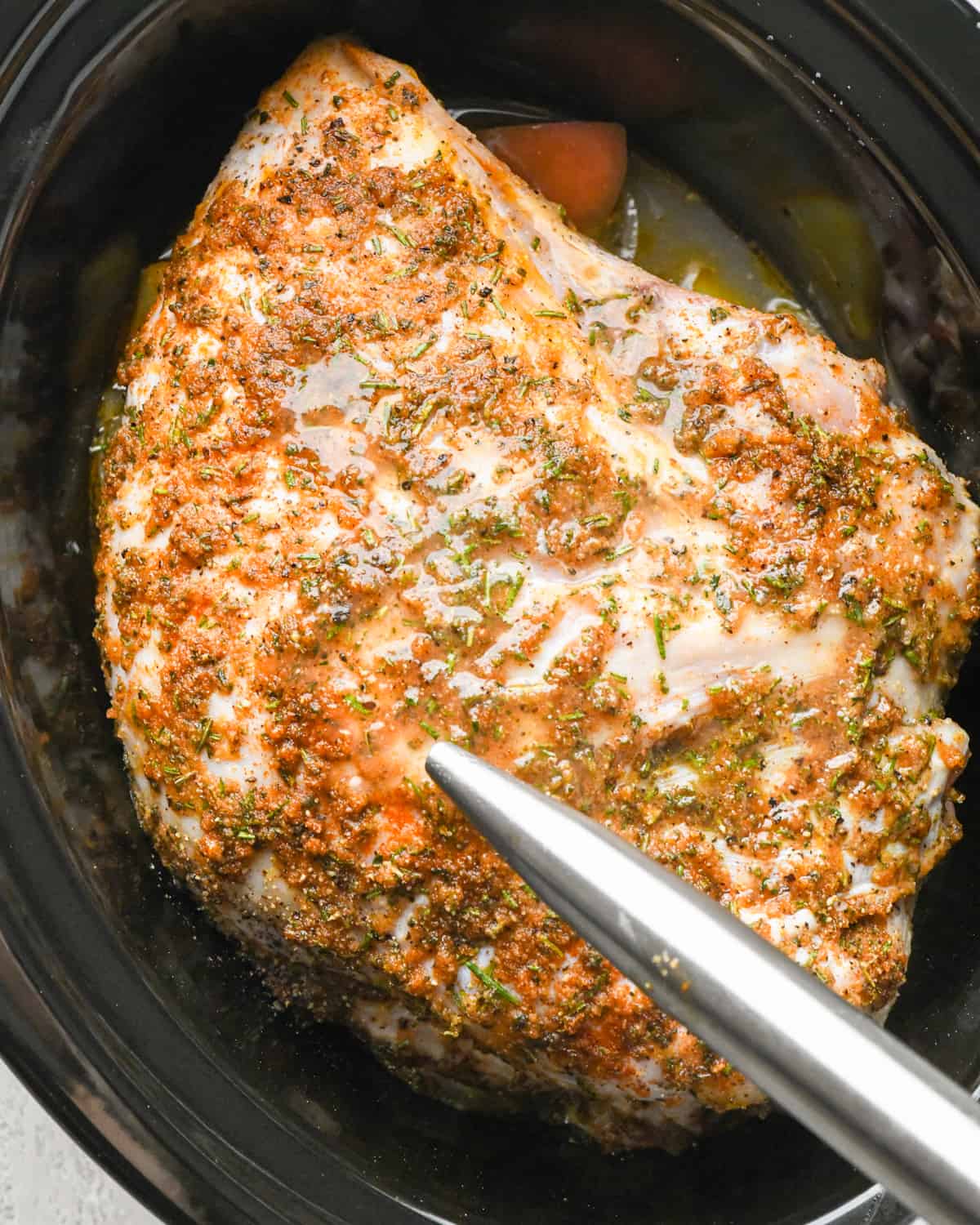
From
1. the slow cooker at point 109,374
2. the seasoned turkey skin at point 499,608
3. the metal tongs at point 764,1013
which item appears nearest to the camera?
the metal tongs at point 764,1013

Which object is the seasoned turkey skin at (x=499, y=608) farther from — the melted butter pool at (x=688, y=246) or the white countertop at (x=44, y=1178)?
the white countertop at (x=44, y=1178)

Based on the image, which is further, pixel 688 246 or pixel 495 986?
pixel 688 246

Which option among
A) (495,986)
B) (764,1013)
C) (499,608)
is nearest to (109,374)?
(499,608)

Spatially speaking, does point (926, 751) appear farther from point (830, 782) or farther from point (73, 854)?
point (73, 854)

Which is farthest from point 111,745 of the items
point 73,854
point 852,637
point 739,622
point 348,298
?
point 852,637


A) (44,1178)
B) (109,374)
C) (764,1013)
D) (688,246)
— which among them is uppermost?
(688,246)

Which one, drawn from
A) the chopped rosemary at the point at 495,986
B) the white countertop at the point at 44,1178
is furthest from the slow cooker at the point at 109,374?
the white countertop at the point at 44,1178

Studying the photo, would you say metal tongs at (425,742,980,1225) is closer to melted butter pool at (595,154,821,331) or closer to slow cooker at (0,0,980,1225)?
slow cooker at (0,0,980,1225)

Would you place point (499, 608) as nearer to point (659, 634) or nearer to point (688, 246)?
point (659, 634)

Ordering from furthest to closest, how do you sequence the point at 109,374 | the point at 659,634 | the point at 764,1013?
the point at 109,374, the point at 659,634, the point at 764,1013
